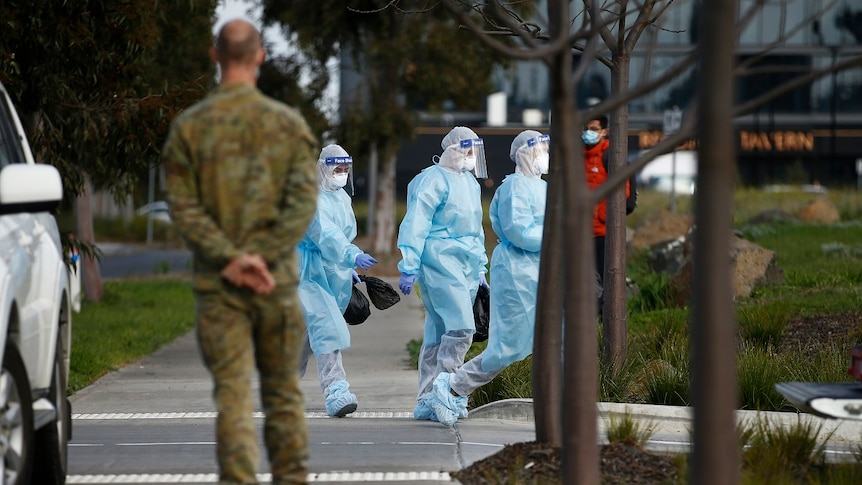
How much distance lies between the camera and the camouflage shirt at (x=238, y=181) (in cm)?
499

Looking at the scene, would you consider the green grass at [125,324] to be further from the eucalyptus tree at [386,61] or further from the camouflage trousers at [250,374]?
the camouflage trousers at [250,374]

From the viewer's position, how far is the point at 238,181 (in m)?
5.00

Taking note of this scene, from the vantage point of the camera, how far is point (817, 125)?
51281 mm

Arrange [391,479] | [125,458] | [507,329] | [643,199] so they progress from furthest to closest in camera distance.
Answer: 1. [643,199]
2. [507,329]
3. [125,458]
4. [391,479]

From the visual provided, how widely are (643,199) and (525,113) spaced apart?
1327 centimetres

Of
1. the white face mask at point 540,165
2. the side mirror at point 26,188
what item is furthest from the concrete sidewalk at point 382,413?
the side mirror at point 26,188

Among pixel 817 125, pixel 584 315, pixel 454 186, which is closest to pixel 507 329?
pixel 454 186

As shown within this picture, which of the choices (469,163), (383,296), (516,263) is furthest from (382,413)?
(469,163)

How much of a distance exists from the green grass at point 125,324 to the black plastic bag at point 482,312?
123 inches

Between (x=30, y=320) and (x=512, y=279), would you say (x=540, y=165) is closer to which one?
(x=512, y=279)

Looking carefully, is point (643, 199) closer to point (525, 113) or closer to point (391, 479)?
point (525, 113)

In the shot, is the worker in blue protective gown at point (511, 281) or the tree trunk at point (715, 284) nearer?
the tree trunk at point (715, 284)

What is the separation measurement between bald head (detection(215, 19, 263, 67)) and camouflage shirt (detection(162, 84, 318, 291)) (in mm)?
125

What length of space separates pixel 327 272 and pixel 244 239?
4474mm
